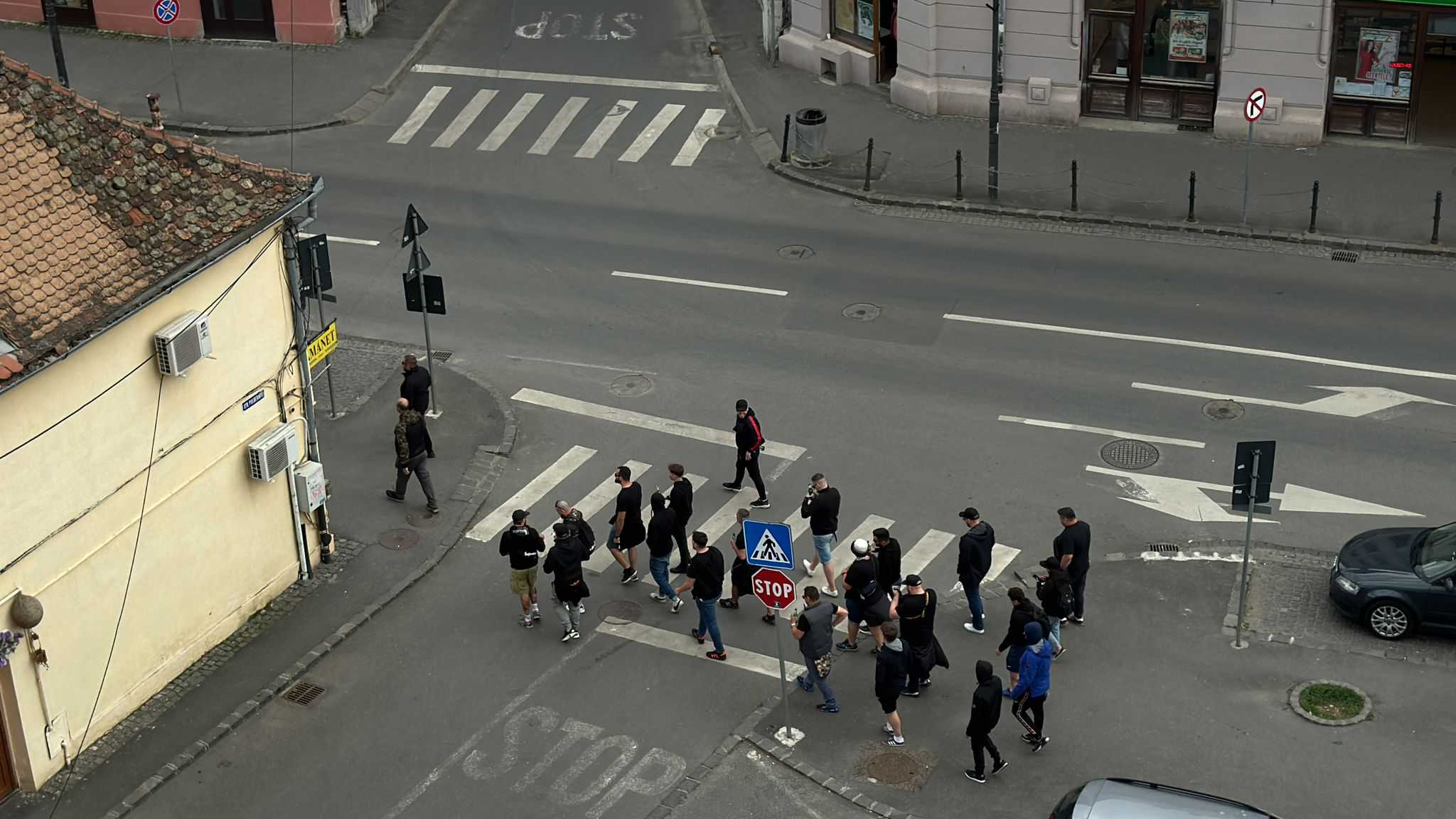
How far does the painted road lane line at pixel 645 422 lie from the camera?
2439cm

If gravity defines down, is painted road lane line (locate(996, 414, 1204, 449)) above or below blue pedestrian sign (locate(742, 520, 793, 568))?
below

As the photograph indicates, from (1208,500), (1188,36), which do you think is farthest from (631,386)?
(1188,36)

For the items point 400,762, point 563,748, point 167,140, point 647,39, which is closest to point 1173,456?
point 563,748

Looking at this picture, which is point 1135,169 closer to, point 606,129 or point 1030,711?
point 606,129

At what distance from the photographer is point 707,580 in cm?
1964

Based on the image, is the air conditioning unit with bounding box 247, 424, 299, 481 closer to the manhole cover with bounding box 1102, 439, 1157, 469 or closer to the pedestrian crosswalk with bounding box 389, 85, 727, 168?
the manhole cover with bounding box 1102, 439, 1157, 469

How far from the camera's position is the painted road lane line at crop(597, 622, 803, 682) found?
20.0m

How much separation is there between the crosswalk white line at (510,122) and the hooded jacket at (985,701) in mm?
20884

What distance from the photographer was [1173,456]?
77.5 ft

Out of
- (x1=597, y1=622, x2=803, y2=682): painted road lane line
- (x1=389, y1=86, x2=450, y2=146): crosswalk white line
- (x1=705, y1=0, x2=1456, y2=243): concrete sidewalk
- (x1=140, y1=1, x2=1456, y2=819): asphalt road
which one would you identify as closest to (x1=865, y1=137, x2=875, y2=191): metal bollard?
(x1=705, y1=0, x2=1456, y2=243): concrete sidewalk

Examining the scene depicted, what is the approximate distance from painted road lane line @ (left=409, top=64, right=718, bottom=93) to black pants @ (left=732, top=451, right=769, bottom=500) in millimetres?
16133

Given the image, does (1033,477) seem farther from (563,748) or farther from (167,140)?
(167,140)

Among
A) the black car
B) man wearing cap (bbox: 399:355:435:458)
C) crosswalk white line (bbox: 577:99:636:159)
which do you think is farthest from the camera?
crosswalk white line (bbox: 577:99:636:159)

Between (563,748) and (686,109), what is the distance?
806 inches
